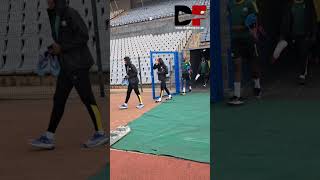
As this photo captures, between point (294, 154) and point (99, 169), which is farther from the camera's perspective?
point (99, 169)

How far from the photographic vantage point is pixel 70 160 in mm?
3906

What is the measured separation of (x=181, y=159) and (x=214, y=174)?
0.71 meters

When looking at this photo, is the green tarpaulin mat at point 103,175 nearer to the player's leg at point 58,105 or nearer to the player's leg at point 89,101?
the player's leg at point 89,101

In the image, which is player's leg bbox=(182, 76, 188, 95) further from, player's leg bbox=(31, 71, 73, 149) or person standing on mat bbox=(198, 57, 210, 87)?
player's leg bbox=(31, 71, 73, 149)

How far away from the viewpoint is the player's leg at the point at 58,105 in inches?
163

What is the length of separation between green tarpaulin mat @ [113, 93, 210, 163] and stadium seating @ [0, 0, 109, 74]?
21.9 meters

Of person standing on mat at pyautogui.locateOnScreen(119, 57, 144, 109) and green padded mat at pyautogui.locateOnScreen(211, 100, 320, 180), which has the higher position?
person standing on mat at pyautogui.locateOnScreen(119, 57, 144, 109)

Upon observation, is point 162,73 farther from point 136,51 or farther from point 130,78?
point 130,78

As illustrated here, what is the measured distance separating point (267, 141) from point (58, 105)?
199 cm

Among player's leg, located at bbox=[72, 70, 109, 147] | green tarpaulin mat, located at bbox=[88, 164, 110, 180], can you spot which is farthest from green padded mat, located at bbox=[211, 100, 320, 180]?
player's leg, located at bbox=[72, 70, 109, 147]

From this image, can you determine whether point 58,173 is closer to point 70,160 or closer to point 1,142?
point 70,160

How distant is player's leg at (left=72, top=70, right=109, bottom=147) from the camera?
4102mm

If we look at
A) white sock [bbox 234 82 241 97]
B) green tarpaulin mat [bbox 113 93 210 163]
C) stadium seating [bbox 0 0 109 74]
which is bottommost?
green tarpaulin mat [bbox 113 93 210 163]

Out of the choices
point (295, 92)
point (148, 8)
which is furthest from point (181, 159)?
point (148, 8)
